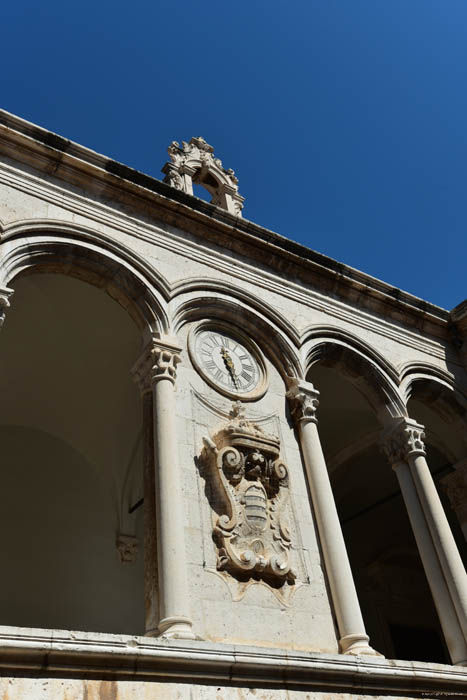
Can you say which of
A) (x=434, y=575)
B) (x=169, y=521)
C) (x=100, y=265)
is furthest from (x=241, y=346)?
(x=434, y=575)

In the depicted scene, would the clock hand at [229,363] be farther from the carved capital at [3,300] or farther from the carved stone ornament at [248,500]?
the carved capital at [3,300]

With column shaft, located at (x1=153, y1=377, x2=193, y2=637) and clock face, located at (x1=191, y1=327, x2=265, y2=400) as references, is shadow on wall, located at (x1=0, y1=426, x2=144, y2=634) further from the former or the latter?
column shaft, located at (x1=153, y1=377, x2=193, y2=637)

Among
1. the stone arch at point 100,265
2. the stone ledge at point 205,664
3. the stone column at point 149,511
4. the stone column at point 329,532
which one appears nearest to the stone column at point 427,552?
the stone ledge at point 205,664

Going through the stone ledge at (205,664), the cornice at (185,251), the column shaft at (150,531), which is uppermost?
the cornice at (185,251)

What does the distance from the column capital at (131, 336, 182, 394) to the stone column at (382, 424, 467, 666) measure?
3488 mm

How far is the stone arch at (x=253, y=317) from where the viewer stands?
837 cm

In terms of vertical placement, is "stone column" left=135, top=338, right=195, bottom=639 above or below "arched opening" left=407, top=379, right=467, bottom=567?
below

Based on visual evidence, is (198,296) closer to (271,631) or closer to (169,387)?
(169,387)

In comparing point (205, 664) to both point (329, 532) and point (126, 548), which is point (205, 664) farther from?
point (126, 548)

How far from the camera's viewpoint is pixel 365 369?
9.66 m

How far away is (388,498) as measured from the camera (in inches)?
532

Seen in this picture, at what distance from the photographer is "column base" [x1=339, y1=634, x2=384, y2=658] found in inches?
254

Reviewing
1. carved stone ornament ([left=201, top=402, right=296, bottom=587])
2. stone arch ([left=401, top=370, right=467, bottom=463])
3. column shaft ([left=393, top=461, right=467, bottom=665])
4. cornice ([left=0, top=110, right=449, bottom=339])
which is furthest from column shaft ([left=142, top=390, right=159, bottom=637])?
stone arch ([left=401, top=370, right=467, bottom=463])

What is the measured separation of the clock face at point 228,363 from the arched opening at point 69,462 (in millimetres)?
1736
